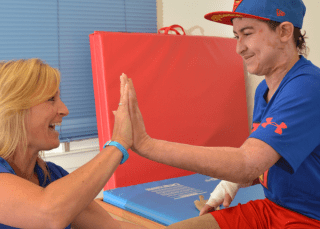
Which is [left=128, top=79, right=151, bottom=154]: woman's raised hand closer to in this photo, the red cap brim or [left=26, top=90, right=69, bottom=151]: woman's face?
[left=26, top=90, right=69, bottom=151]: woman's face

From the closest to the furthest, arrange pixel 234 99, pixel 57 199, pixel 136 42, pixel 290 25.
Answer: pixel 57 199, pixel 290 25, pixel 136 42, pixel 234 99

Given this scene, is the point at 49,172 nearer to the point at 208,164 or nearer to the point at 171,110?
the point at 208,164

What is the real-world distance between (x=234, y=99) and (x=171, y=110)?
59 centimetres

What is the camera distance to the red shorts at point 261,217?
1110 mm

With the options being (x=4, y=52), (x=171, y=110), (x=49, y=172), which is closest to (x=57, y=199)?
(x=49, y=172)

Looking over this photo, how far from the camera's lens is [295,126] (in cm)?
99

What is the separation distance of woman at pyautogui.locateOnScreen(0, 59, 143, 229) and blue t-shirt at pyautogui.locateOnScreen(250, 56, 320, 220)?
0.45 meters

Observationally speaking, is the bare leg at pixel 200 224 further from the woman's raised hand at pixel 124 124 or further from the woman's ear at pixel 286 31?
the woman's ear at pixel 286 31

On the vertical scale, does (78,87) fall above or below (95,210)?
above

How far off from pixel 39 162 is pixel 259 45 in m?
0.87

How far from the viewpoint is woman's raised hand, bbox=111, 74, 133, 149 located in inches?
42.4

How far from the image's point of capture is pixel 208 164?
1.00 metres

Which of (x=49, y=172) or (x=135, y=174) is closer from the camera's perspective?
(x=49, y=172)

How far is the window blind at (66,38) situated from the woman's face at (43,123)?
1699 mm
